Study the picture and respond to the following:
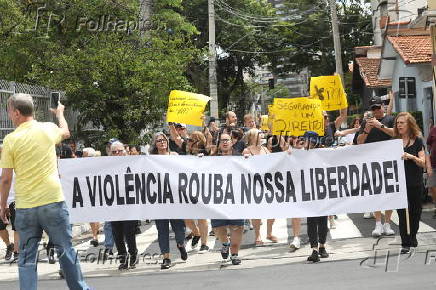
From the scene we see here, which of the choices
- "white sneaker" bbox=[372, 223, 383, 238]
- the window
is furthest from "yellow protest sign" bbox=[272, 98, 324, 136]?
the window

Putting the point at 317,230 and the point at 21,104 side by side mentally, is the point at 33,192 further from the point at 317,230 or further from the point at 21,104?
the point at 317,230

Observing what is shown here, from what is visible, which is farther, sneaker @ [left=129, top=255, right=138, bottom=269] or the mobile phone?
sneaker @ [left=129, top=255, right=138, bottom=269]

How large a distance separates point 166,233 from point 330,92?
5817 mm

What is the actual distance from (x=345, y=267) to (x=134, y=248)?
2822mm

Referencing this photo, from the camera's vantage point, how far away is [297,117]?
1149 centimetres

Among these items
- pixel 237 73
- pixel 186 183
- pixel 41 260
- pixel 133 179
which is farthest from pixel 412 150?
pixel 237 73

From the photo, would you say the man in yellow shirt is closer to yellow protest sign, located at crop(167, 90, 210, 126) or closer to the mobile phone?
the mobile phone

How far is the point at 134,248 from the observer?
34.1 feet

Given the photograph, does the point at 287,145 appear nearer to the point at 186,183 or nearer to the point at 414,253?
the point at 186,183

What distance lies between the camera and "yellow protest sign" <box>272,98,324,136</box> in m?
11.4

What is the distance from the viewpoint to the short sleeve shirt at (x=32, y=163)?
6.95 m

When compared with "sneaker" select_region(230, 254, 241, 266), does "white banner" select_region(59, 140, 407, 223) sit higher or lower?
higher

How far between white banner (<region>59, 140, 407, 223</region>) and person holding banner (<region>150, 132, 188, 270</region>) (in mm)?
173

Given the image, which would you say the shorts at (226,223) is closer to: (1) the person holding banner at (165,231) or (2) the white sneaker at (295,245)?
(1) the person holding banner at (165,231)
